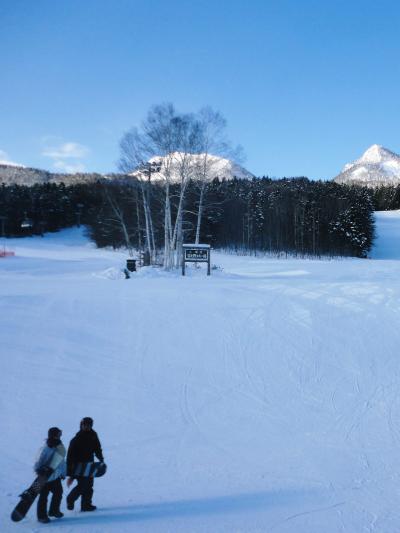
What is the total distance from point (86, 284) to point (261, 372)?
9685 millimetres

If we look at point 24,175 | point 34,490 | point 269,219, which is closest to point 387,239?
point 269,219

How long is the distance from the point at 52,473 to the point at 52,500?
348 millimetres

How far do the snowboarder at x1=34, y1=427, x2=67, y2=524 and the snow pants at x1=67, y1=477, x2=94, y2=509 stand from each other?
0.63 ft

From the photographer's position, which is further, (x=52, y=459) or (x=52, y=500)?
(x=52, y=500)

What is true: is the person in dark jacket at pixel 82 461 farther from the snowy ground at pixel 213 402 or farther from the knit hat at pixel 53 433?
the knit hat at pixel 53 433

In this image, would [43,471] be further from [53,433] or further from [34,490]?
[53,433]

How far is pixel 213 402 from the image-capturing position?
7.38m

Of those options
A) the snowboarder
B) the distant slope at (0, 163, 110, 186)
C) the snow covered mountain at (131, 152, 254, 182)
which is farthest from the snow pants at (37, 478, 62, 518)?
the distant slope at (0, 163, 110, 186)

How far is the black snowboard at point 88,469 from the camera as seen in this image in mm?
4367

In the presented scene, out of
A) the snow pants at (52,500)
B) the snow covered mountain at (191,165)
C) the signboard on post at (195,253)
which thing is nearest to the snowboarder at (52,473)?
the snow pants at (52,500)

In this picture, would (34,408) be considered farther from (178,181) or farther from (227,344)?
(178,181)

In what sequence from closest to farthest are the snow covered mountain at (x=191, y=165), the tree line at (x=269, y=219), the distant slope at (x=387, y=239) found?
the snow covered mountain at (x=191, y=165) < the tree line at (x=269, y=219) < the distant slope at (x=387, y=239)

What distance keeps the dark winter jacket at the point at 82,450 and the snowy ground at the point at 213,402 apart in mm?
523

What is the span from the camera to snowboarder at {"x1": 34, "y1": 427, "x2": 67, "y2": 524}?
162 inches
